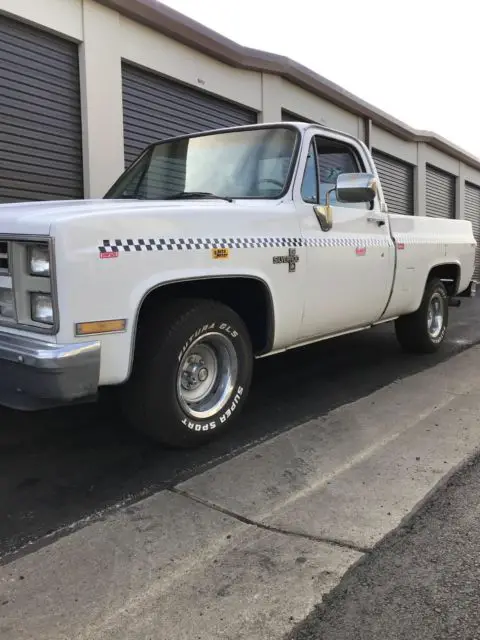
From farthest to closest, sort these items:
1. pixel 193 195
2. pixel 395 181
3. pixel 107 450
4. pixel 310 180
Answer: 1. pixel 395 181
2. pixel 310 180
3. pixel 193 195
4. pixel 107 450

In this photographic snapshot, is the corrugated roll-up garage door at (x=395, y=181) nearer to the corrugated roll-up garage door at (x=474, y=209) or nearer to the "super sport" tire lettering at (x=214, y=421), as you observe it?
the corrugated roll-up garage door at (x=474, y=209)

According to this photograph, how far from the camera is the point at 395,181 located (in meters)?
16.1

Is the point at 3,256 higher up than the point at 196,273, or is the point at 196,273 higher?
the point at 3,256

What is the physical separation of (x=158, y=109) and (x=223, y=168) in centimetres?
486

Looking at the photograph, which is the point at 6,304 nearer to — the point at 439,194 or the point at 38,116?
the point at 38,116

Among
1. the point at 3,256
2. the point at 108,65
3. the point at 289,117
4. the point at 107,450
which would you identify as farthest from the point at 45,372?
the point at 289,117

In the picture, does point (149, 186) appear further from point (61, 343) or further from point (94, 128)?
point (94, 128)

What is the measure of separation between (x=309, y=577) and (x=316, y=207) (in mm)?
2818

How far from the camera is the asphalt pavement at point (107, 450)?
3.04 m

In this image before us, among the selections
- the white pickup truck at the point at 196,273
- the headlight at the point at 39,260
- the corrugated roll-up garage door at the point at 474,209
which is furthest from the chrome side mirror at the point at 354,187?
the corrugated roll-up garage door at the point at 474,209

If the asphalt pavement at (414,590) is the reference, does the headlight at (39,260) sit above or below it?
above

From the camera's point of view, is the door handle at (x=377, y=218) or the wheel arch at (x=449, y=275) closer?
the door handle at (x=377, y=218)

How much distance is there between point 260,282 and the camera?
156 inches

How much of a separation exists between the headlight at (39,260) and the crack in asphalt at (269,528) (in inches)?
54.2
